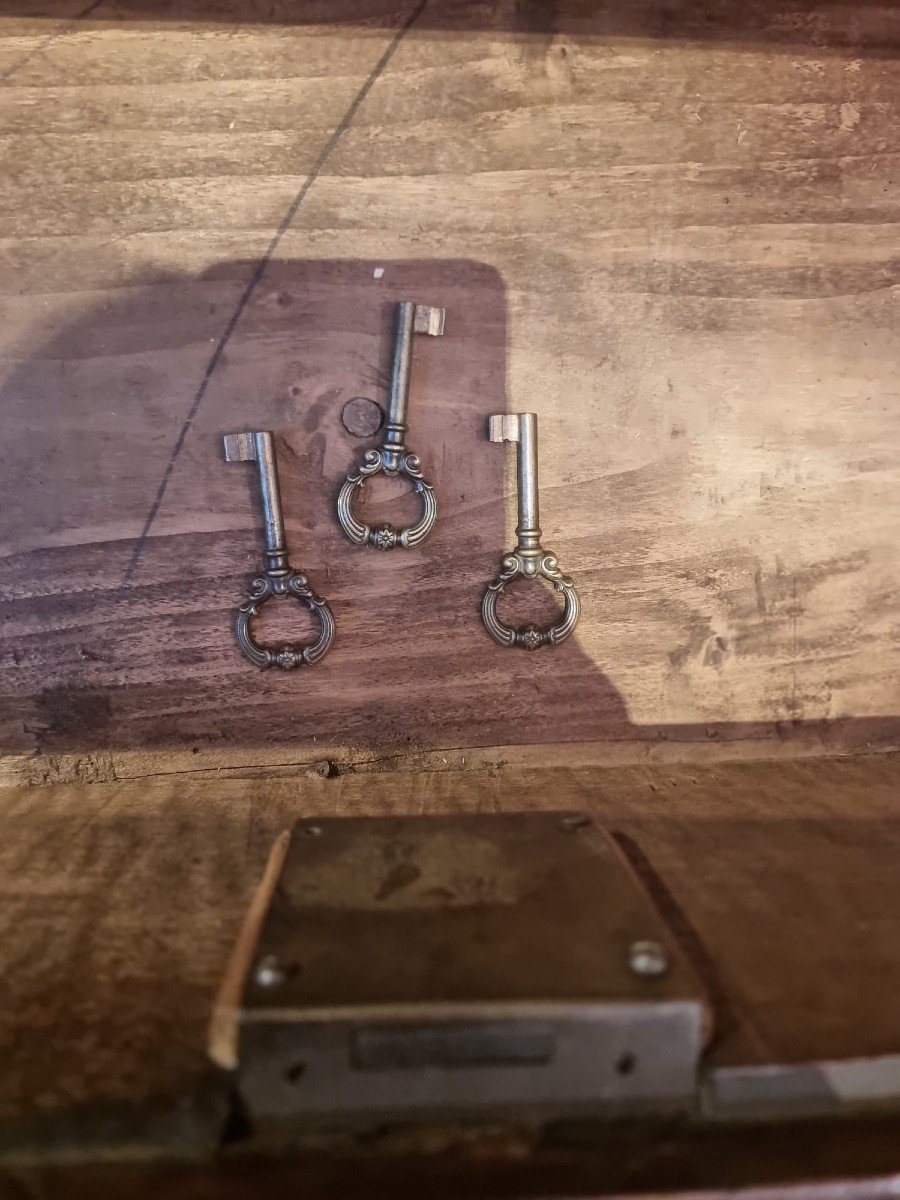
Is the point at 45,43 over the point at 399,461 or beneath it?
over

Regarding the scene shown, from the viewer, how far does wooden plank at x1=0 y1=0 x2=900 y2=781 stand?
716 millimetres

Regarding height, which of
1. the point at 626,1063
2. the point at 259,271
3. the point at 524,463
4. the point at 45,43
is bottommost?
the point at 626,1063

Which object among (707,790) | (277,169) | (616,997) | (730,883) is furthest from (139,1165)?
(277,169)

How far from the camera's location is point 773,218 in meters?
0.75

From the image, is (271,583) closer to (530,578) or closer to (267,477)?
(267,477)

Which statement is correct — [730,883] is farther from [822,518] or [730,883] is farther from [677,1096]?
[822,518]

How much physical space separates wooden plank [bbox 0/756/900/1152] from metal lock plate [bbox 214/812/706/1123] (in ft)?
0.10

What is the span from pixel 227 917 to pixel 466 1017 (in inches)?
6.0

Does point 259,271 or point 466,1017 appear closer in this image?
point 466,1017

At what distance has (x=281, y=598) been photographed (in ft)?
2.47

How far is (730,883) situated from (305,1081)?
0.24 metres

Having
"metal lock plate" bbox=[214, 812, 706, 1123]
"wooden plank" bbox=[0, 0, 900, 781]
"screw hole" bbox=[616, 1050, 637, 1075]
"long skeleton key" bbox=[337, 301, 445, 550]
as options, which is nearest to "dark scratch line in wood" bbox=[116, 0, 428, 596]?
"wooden plank" bbox=[0, 0, 900, 781]

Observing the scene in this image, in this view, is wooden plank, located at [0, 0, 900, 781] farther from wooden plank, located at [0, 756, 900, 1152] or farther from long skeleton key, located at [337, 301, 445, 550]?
wooden plank, located at [0, 756, 900, 1152]

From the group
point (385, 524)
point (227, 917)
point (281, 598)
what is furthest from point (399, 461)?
point (227, 917)
